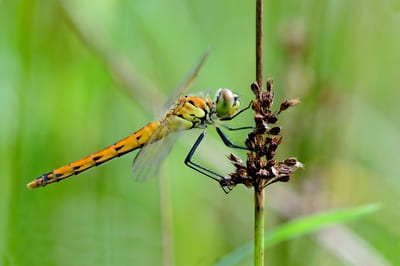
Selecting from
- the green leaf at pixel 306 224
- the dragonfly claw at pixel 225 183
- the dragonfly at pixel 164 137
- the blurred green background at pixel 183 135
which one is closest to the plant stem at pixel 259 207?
the dragonfly claw at pixel 225 183

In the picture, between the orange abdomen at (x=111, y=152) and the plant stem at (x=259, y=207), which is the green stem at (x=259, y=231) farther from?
the orange abdomen at (x=111, y=152)

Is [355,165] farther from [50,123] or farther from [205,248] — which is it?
[50,123]

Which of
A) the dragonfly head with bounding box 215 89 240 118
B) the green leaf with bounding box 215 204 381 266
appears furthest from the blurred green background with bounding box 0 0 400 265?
the green leaf with bounding box 215 204 381 266

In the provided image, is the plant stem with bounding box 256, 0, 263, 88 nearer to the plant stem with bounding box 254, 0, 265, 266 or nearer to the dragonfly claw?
the plant stem with bounding box 254, 0, 265, 266

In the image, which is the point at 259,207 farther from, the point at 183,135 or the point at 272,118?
the point at 183,135

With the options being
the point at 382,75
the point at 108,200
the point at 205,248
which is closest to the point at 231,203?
the point at 205,248
